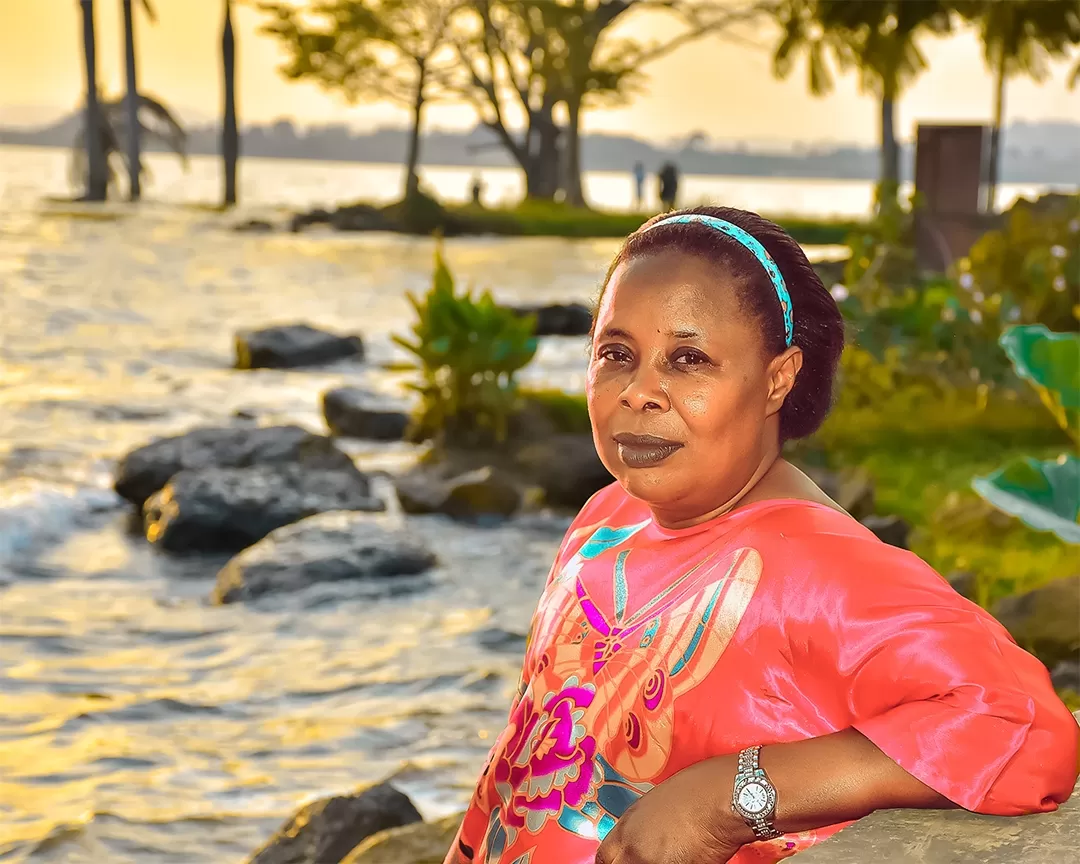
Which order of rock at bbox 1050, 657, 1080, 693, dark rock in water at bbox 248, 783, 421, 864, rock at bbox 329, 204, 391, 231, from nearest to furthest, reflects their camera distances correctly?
dark rock in water at bbox 248, 783, 421, 864, rock at bbox 1050, 657, 1080, 693, rock at bbox 329, 204, 391, 231

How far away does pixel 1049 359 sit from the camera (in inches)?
161

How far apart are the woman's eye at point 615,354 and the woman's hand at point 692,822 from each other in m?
0.44

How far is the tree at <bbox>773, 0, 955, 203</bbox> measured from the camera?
79.8ft

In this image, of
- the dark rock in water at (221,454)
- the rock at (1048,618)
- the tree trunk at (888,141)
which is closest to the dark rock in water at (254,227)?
the tree trunk at (888,141)

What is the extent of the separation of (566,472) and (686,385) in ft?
20.2

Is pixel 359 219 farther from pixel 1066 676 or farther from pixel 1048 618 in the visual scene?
pixel 1066 676

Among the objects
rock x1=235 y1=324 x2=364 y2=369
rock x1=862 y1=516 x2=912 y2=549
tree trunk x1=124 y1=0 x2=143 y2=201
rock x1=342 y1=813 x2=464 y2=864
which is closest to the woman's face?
rock x1=342 y1=813 x2=464 y2=864

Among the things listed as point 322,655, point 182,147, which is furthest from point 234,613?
point 182,147

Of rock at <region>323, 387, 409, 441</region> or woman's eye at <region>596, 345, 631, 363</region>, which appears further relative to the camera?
rock at <region>323, 387, 409, 441</region>

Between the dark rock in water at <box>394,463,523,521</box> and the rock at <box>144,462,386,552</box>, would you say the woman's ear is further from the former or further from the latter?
the dark rock in water at <box>394,463,523,521</box>

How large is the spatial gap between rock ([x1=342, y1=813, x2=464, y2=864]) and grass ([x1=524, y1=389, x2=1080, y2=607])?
243cm

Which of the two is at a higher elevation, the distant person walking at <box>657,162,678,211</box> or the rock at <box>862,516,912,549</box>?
the distant person walking at <box>657,162,678,211</box>

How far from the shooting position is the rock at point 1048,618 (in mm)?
4340

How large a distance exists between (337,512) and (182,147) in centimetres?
→ 3393
